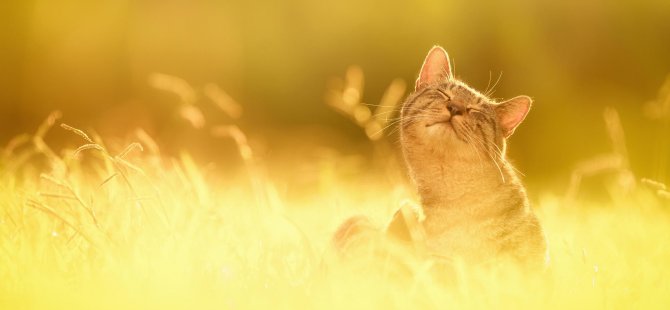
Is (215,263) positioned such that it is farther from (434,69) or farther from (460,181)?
(434,69)

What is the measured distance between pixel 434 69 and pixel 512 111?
1.73ft

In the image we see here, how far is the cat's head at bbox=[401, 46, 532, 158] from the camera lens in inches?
145

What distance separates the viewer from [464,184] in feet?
11.8

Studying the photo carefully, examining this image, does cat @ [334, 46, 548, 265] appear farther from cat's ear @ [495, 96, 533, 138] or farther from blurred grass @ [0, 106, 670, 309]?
blurred grass @ [0, 106, 670, 309]

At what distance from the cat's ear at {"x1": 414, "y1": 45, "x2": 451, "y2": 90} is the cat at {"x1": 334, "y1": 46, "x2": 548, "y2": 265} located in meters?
0.19

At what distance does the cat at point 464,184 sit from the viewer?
3.41 m

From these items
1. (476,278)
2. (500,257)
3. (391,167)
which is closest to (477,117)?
(391,167)

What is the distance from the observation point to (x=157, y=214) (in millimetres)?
2973

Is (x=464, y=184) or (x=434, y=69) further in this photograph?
(x=434, y=69)

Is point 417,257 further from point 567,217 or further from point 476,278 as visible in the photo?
point 567,217

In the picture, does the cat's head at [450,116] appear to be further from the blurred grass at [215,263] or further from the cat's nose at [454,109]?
the blurred grass at [215,263]

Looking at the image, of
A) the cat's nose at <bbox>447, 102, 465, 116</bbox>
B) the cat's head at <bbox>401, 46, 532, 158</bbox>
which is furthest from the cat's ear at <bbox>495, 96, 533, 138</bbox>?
the cat's nose at <bbox>447, 102, 465, 116</bbox>

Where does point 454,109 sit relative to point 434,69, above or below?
below

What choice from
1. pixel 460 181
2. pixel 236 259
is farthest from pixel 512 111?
pixel 236 259
